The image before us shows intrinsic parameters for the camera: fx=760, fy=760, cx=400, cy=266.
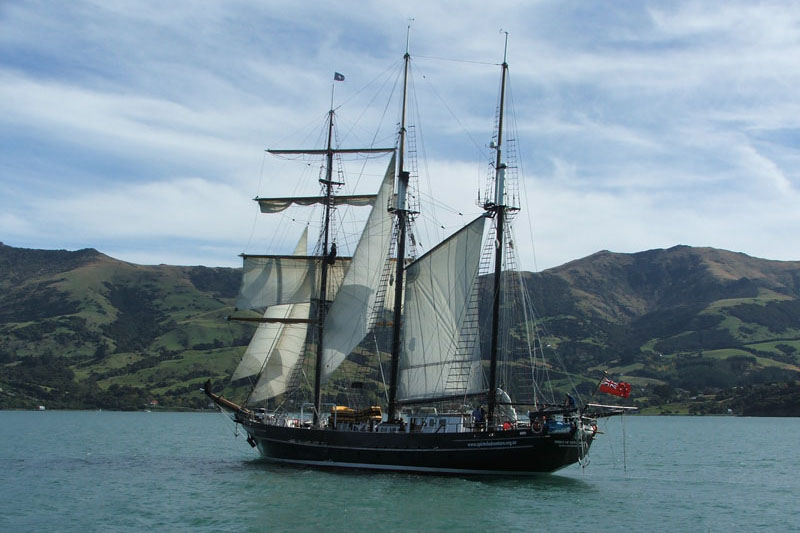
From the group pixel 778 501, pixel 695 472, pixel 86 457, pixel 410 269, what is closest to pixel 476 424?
pixel 410 269

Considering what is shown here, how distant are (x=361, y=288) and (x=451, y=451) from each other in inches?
590

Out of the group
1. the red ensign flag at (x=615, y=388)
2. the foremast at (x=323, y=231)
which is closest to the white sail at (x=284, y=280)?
the foremast at (x=323, y=231)

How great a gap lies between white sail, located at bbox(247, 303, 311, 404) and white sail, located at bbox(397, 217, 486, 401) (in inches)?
514

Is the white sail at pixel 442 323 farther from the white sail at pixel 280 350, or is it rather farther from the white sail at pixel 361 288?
the white sail at pixel 280 350

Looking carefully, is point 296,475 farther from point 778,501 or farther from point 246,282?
point 778,501

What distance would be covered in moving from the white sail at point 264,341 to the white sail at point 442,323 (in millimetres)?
13684

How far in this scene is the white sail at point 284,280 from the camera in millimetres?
67062

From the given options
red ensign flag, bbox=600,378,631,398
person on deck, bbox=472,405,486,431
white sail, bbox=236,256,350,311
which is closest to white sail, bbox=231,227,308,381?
white sail, bbox=236,256,350,311

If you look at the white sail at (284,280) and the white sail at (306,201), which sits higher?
the white sail at (306,201)

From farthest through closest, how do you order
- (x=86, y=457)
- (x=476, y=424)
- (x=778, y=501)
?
(x=86, y=457) → (x=476, y=424) → (x=778, y=501)

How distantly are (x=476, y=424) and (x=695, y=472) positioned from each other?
80.6ft

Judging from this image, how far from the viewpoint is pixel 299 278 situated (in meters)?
67.2

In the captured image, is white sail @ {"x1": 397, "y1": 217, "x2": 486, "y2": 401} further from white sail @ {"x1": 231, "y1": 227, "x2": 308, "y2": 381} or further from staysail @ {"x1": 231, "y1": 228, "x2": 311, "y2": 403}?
white sail @ {"x1": 231, "y1": 227, "x2": 308, "y2": 381}

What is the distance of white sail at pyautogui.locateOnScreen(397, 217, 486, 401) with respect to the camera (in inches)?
2211
